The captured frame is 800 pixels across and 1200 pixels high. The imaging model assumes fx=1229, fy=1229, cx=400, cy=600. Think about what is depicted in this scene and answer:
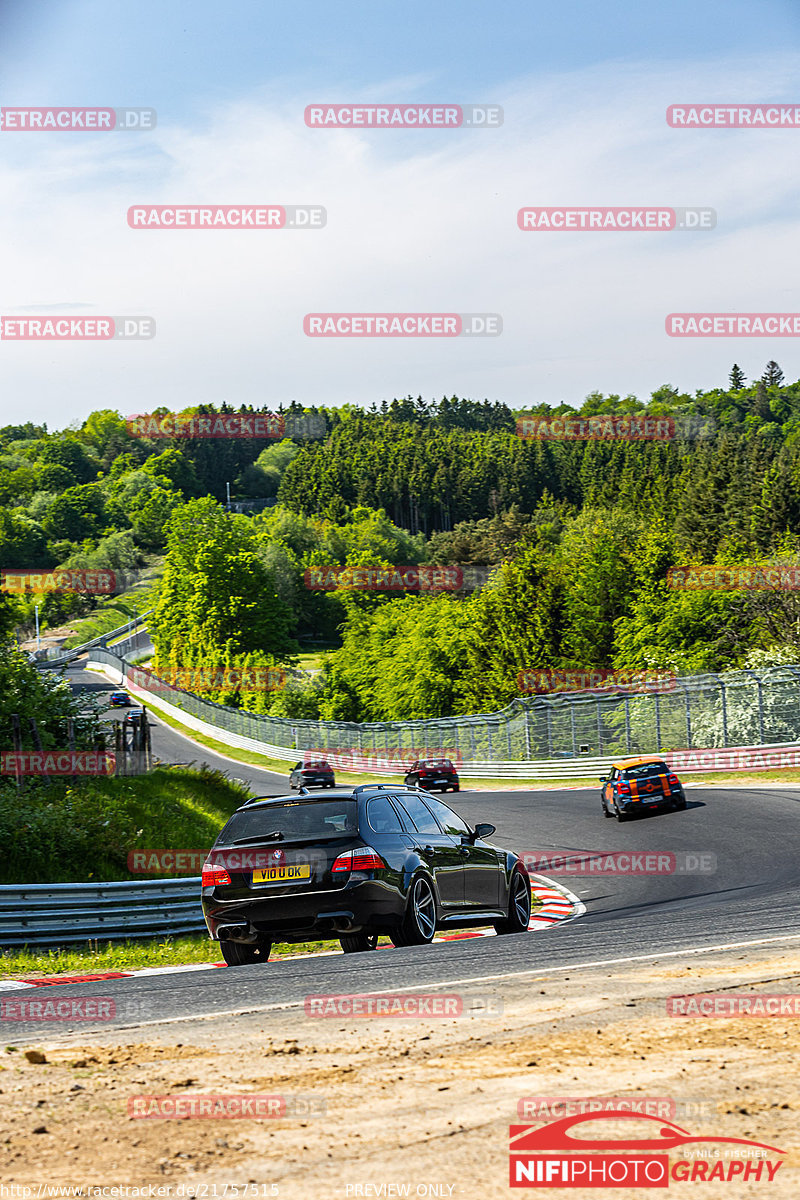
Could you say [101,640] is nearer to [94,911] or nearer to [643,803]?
[643,803]

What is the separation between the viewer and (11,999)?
29.9ft

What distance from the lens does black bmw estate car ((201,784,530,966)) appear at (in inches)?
401

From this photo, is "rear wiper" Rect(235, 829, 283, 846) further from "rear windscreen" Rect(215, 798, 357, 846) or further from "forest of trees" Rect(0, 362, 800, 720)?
"forest of trees" Rect(0, 362, 800, 720)

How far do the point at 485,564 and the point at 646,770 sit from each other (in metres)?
119

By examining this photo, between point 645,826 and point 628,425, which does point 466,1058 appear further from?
point 628,425

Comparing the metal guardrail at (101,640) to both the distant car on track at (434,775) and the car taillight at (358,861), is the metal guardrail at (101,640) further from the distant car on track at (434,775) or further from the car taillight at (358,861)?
the car taillight at (358,861)

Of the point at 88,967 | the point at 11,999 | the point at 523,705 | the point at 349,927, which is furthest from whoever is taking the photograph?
the point at 523,705

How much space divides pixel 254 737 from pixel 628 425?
118 metres

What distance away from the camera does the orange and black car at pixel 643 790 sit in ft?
91.7

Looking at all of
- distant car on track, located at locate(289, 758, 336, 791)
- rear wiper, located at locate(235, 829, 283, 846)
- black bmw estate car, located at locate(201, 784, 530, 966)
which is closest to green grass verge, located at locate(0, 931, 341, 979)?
black bmw estate car, located at locate(201, 784, 530, 966)

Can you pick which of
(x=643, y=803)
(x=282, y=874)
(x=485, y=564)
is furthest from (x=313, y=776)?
(x=485, y=564)

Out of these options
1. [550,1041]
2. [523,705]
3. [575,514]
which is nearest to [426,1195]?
[550,1041]

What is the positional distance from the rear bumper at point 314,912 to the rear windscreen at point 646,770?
18.5 metres

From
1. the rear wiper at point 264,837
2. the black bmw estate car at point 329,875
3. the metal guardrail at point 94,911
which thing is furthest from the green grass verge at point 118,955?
the rear wiper at point 264,837
